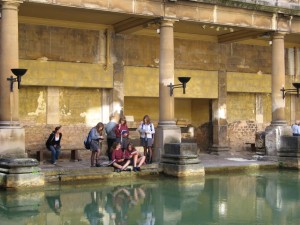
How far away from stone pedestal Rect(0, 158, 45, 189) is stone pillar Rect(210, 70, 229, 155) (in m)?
9.76

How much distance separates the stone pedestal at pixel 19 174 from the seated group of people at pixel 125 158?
2259 millimetres

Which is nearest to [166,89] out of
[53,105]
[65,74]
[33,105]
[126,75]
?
[126,75]

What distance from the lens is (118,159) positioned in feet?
45.1

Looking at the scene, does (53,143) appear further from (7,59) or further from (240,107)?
(240,107)

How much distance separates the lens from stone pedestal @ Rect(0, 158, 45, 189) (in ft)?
38.7

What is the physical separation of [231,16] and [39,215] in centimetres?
1054

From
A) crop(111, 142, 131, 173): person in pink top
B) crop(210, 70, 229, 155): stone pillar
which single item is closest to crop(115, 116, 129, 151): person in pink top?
crop(111, 142, 131, 173): person in pink top

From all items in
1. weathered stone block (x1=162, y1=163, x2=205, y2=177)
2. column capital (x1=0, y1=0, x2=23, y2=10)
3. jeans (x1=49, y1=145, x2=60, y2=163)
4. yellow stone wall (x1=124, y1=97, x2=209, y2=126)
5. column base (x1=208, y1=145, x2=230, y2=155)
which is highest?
column capital (x1=0, y1=0, x2=23, y2=10)

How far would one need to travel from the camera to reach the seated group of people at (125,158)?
1370 cm

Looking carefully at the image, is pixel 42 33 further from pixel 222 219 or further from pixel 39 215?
pixel 222 219

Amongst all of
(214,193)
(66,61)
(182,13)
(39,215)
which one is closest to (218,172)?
(214,193)

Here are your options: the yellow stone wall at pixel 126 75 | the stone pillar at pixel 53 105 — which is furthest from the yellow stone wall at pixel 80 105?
the stone pillar at pixel 53 105

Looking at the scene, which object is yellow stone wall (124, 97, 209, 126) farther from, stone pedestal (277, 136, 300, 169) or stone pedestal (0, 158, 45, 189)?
stone pedestal (0, 158, 45, 189)

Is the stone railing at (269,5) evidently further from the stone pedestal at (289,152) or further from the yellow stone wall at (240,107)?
the yellow stone wall at (240,107)
